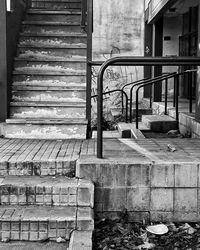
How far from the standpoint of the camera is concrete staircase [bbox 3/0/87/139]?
575cm

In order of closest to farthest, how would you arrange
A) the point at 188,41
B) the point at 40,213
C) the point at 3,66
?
the point at 40,213 → the point at 3,66 → the point at 188,41

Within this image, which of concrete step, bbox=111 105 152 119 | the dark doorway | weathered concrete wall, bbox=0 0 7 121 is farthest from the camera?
the dark doorway

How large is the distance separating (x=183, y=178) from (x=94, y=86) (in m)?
9.67

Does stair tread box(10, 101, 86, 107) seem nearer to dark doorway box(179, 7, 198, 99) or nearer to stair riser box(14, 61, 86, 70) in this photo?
stair riser box(14, 61, 86, 70)

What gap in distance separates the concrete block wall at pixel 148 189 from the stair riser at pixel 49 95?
265cm

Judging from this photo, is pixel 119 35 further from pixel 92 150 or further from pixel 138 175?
pixel 138 175

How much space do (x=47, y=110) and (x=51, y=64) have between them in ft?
3.37

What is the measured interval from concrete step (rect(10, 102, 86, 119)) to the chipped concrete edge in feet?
9.63

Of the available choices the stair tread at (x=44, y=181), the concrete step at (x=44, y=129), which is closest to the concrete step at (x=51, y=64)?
the concrete step at (x=44, y=129)

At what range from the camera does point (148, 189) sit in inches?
151

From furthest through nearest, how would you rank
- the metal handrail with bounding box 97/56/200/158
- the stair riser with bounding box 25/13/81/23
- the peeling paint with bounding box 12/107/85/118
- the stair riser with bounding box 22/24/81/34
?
1. the stair riser with bounding box 25/13/81/23
2. the stair riser with bounding box 22/24/81/34
3. the peeling paint with bounding box 12/107/85/118
4. the metal handrail with bounding box 97/56/200/158

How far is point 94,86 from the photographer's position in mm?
13312

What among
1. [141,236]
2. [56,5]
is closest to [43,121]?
[141,236]

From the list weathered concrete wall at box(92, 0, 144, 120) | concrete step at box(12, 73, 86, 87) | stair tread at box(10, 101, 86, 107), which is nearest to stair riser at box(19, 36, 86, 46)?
concrete step at box(12, 73, 86, 87)
